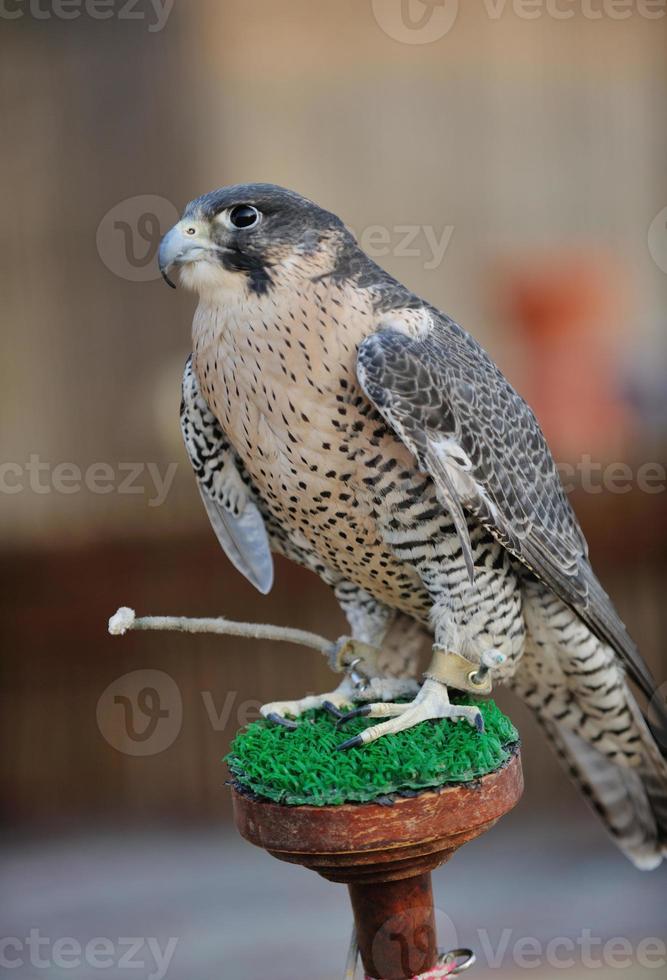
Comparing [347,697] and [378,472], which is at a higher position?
[378,472]

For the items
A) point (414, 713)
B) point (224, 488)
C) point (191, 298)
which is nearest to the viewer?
point (414, 713)

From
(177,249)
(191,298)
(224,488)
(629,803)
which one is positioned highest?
(177,249)

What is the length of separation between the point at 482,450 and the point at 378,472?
7.8 inches

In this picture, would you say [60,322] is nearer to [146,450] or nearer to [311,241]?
[146,450]

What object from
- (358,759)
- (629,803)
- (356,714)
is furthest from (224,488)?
(629,803)

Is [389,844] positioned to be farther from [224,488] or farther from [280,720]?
[224,488]

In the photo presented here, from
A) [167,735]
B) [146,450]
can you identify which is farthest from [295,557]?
[167,735]

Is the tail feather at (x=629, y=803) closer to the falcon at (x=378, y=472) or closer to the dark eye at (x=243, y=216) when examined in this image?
the falcon at (x=378, y=472)

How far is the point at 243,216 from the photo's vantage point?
5.05ft

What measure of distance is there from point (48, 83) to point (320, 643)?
2.50 metres

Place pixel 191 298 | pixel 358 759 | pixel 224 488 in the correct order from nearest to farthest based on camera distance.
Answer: pixel 358 759 → pixel 224 488 → pixel 191 298

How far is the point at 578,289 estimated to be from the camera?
3.54m

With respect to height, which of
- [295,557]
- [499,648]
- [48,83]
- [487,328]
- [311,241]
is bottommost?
[499,648]

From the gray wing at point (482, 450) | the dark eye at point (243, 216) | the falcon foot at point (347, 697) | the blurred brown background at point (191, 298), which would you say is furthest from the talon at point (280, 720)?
the blurred brown background at point (191, 298)
